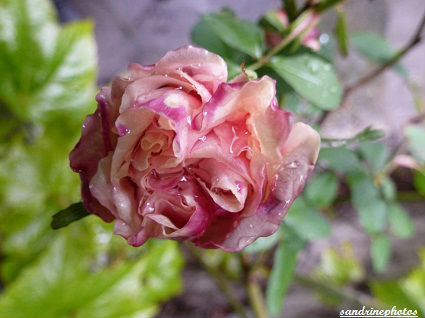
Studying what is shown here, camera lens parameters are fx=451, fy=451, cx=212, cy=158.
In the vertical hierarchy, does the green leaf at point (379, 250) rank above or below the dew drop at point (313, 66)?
below

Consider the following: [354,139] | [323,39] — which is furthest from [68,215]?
[323,39]

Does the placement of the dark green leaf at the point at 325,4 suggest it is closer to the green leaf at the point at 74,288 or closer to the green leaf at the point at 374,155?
the green leaf at the point at 374,155

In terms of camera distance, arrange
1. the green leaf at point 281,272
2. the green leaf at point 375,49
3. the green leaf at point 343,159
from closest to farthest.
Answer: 1. the green leaf at point 343,159
2. the green leaf at point 281,272
3. the green leaf at point 375,49

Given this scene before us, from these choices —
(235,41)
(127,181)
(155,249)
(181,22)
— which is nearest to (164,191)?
(127,181)

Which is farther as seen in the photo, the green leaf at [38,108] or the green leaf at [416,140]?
the green leaf at [38,108]

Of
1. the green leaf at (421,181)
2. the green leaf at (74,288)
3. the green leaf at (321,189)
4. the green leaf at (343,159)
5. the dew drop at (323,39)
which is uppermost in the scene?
the dew drop at (323,39)

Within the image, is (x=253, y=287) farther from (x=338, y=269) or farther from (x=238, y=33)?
(x=238, y=33)

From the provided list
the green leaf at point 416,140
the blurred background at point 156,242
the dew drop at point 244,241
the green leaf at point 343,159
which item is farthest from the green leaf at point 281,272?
the dew drop at point 244,241

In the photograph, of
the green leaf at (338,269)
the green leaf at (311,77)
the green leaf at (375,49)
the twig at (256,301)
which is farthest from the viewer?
the green leaf at (338,269)

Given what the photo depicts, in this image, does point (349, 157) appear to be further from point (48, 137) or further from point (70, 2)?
point (70, 2)
